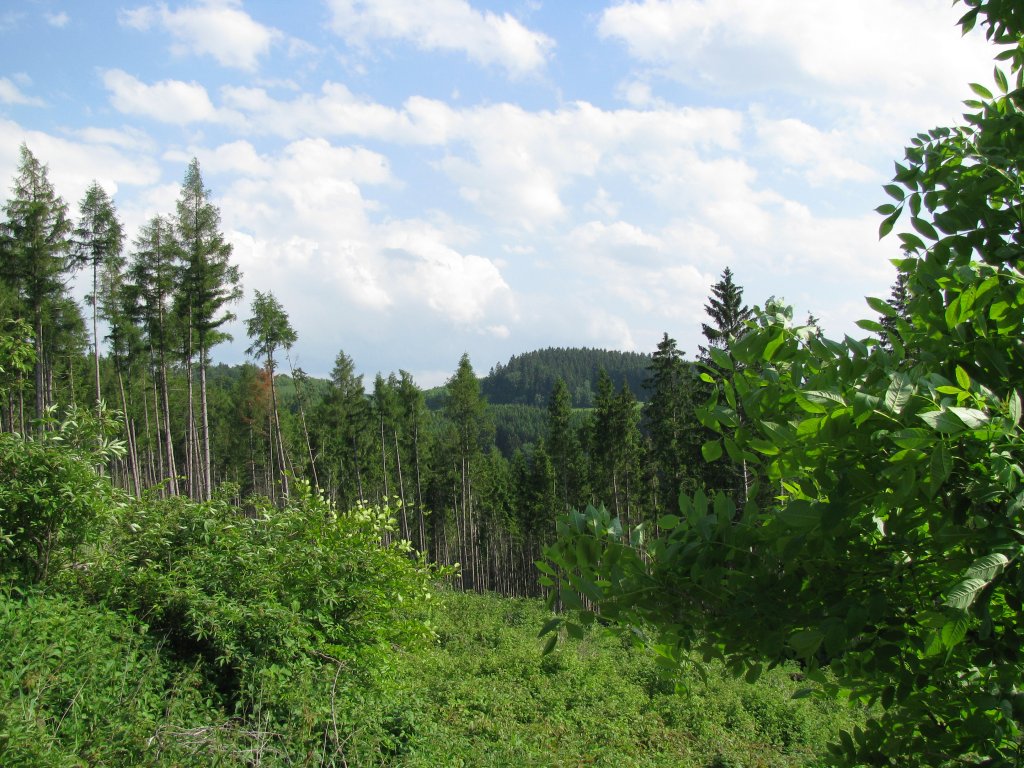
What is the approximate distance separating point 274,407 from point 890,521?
142ft

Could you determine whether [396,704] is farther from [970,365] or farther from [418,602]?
[970,365]

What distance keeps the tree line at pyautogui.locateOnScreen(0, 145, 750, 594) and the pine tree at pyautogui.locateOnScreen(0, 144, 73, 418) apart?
56 millimetres

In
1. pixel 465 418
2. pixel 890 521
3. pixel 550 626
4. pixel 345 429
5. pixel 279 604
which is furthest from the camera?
pixel 345 429

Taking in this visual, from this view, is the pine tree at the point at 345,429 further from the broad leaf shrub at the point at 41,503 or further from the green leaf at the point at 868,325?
the green leaf at the point at 868,325

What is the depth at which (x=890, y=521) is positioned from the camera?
5.46ft

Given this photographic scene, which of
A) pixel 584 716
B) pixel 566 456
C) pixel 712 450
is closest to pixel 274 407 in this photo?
pixel 566 456

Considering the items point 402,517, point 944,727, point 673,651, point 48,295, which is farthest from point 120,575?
point 402,517

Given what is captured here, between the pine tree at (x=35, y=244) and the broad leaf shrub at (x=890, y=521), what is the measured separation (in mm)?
34139

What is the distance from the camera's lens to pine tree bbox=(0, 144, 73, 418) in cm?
2928

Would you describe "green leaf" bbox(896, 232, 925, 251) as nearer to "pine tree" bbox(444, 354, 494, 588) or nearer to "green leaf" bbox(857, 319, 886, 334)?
"green leaf" bbox(857, 319, 886, 334)

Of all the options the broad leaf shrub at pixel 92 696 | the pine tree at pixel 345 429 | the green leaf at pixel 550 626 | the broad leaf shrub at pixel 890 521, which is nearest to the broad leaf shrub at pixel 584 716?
the broad leaf shrub at pixel 92 696

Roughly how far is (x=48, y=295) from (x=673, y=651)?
37.8 metres

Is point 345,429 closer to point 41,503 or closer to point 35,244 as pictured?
point 35,244

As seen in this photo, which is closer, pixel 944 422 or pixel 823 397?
pixel 944 422
